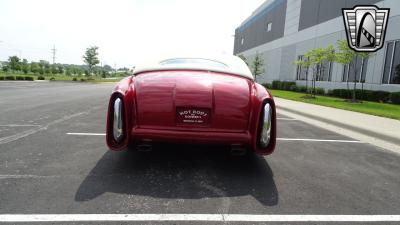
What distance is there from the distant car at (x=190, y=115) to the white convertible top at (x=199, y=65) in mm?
446

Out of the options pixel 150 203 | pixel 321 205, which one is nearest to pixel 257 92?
pixel 321 205

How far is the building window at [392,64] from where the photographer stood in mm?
19766

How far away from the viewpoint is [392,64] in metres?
20.2

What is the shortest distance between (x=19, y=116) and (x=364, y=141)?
808 cm

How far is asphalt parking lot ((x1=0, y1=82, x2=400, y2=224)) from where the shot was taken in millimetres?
2701

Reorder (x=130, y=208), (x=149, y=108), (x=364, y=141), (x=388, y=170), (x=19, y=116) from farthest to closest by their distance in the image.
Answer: (x=19, y=116) < (x=364, y=141) < (x=388, y=170) < (x=149, y=108) < (x=130, y=208)

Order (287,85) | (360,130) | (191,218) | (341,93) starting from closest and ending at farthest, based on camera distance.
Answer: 1. (191,218)
2. (360,130)
3. (341,93)
4. (287,85)

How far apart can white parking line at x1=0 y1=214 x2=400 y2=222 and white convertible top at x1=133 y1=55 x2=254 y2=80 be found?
1991 mm

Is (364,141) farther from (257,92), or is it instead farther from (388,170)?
(257,92)

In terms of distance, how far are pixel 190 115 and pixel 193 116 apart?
4 centimetres

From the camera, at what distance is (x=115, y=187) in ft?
10.0

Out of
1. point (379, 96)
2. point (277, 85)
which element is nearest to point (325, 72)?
point (277, 85)

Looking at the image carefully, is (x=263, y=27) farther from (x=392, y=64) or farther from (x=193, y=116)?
(x=193, y=116)

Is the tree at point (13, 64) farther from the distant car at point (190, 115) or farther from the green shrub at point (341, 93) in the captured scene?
the distant car at point (190, 115)
